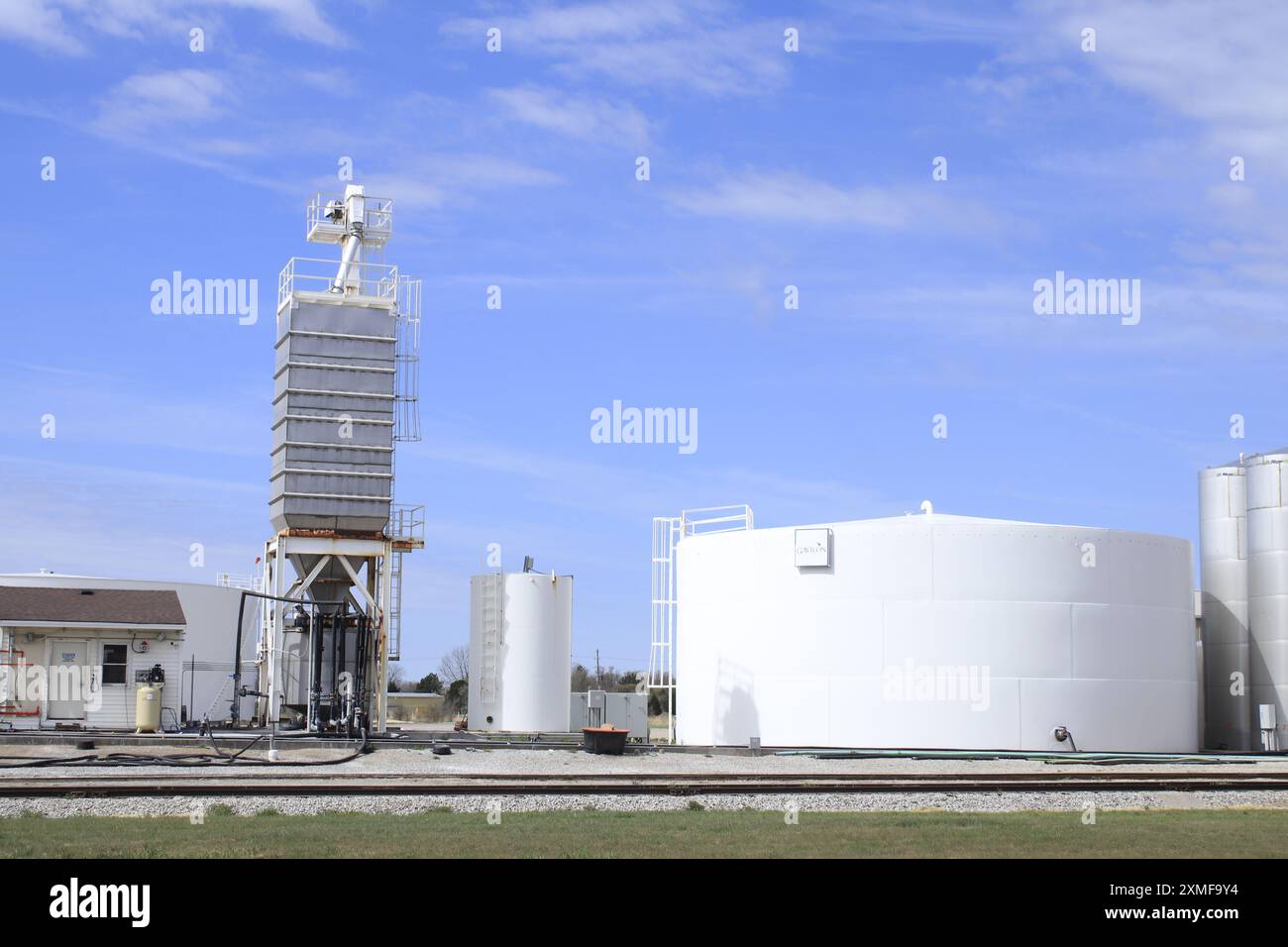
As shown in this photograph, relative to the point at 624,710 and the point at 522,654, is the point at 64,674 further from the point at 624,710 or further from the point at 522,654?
the point at 624,710

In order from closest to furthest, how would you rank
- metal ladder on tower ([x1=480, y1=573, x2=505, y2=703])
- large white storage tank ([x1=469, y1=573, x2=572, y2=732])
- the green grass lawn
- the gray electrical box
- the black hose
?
1. the green grass lawn
2. the black hose
3. the gray electrical box
4. large white storage tank ([x1=469, y1=573, x2=572, y2=732])
5. metal ladder on tower ([x1=480, y1=573, x2=505, y2=703])

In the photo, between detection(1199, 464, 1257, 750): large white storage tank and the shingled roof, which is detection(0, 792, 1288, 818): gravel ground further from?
the shingled roof

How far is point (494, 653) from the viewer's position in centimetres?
4553

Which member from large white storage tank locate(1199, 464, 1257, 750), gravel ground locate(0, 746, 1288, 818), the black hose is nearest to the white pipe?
gravel ground locate(0, 746, 1288, 818)

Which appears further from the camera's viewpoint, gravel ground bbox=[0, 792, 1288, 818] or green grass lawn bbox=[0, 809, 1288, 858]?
gravel ground bbox=[0, 792, 1288, 818]

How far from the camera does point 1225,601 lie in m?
43.8

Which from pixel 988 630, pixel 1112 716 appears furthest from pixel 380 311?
pixel 1112 716

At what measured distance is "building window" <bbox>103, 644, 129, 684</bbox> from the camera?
134ft

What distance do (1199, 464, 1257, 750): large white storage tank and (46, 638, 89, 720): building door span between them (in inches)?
1292

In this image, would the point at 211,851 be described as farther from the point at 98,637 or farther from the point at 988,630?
the point at 98,637

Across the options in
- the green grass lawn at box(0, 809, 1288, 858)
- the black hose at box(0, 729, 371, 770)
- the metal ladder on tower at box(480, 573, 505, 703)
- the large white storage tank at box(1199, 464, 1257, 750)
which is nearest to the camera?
the green grass lawn at box(0, 809, 1288, 858)

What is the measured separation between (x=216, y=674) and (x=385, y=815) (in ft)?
117

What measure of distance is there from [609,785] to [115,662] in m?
24.3
